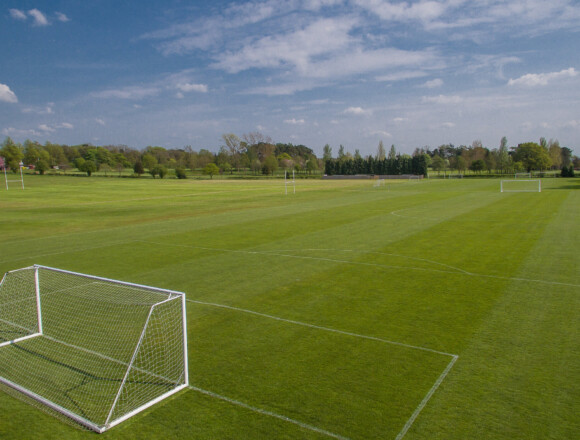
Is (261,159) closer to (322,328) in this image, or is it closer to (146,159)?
(146,159)

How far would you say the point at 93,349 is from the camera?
7.43 metres

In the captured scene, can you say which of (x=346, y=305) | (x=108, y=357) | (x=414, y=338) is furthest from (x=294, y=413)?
(x=346, y=305)

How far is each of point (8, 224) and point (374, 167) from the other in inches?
4579

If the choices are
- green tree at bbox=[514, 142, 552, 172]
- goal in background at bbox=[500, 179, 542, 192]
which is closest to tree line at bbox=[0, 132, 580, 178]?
green tree at bbox=[514, 142, 552, 172]

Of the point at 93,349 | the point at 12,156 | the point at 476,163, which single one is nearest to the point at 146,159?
the point at 12,156

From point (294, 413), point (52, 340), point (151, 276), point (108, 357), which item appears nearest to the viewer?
point (294, 413)

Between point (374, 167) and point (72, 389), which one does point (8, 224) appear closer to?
point (72, 389)

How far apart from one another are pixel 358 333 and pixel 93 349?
4711mm

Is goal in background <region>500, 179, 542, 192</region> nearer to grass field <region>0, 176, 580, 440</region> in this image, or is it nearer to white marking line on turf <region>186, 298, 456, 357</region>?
grass field <region>0, 176, 580, 440</region>

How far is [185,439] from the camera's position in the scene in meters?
4.88

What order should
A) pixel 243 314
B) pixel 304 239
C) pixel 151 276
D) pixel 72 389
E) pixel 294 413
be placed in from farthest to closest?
pixel 304 239 < pixel 151 276 < pixel 243 314 < pixel 72 389 < pixel 294 413

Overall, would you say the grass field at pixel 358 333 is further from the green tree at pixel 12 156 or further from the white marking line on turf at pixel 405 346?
the green tree at pixel 12 156

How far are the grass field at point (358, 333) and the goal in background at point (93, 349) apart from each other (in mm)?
308

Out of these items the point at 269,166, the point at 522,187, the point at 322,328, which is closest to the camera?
the point at 322,328
